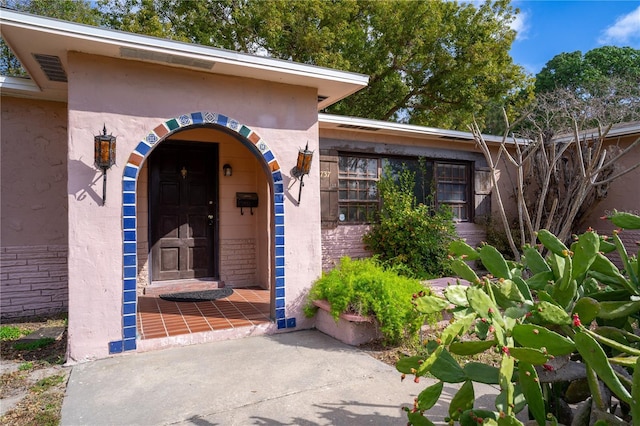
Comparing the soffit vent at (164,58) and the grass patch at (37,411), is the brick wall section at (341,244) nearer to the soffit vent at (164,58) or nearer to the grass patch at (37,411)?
the soffit vent at (164,58)

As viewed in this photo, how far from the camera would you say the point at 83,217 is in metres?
3.88

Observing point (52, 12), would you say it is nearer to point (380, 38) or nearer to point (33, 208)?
point (33, 208)

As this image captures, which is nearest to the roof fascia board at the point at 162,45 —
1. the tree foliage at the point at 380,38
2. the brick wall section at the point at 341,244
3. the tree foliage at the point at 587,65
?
the brick wall section at the point at 341,244

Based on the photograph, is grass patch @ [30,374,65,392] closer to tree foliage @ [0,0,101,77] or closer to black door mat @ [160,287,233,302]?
black door mat @ [160,287,233,302]

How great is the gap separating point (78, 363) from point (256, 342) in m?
1.77

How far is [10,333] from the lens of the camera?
4.64m

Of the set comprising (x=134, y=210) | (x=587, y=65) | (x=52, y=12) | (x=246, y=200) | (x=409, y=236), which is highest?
(x=587, y=65)

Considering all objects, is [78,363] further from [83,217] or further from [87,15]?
[87,15]

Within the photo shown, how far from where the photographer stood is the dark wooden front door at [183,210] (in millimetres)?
6328

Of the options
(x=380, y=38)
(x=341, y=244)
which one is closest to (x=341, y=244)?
(x=341, y=244)

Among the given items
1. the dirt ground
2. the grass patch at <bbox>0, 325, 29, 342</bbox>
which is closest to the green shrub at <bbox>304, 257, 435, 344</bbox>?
the dirt ground

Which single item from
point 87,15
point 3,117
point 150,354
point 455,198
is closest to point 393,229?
point 455,198

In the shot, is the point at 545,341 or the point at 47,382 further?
the point at 47,382

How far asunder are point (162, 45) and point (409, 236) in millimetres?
4837
